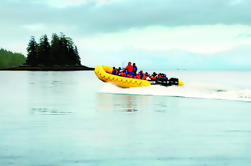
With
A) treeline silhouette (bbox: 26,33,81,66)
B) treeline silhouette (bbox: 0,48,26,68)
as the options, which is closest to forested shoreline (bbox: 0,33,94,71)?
treeline silhouette (bbox: 26,33,81,66)

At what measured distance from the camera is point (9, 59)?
161 m

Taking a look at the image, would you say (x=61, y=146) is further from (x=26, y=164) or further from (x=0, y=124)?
(x=0, y=124)

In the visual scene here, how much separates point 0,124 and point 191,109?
25.1 ft

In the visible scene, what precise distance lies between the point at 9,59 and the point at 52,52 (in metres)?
68.5

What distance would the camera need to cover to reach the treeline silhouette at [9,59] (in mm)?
155000

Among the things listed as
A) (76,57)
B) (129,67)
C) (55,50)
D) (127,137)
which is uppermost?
(55,50)

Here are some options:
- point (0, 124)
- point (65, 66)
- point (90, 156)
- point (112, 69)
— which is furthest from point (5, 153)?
point (65, 66)

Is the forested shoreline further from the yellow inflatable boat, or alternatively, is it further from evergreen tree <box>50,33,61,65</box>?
the yellow inflatable boat

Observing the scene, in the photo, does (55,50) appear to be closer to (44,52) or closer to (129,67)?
(44,52)

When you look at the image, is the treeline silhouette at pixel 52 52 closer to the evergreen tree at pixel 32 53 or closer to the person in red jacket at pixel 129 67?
the evergreen tree at pixel 32 53

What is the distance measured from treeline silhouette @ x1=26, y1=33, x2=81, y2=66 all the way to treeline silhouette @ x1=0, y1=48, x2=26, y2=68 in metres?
55.1

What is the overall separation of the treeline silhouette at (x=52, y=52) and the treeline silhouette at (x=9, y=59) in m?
55.1

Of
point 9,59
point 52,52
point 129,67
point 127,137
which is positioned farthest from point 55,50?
point 127,137

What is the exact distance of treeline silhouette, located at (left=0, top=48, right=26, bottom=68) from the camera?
155 metres
